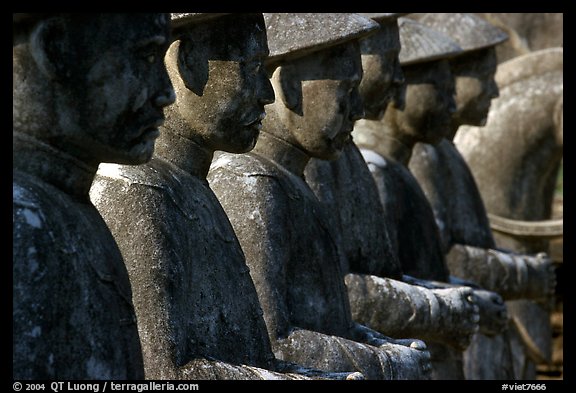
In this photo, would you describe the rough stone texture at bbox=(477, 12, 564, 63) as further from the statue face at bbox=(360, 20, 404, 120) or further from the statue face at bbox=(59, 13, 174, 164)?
the statue face at bbox=(59, 13, 174, 164)

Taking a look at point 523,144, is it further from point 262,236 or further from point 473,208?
point 262,236

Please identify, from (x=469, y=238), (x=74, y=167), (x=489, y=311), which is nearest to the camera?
(x=74, y=167)

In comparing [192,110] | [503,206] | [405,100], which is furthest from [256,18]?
[503,206]

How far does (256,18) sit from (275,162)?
3.50 feet

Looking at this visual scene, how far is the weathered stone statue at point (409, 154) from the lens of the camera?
1042 centimetres

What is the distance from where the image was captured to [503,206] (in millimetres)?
14672

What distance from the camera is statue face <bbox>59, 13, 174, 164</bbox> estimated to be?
573cm

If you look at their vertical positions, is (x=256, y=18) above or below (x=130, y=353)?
above

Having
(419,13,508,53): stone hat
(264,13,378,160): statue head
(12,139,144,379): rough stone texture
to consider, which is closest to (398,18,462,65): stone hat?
(419,13,508,53): stone hat

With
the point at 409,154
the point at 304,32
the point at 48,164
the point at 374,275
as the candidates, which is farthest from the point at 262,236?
the point at 409,154

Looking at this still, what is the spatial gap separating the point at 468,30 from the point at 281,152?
4204 millimetres

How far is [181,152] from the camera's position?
7.10 meters

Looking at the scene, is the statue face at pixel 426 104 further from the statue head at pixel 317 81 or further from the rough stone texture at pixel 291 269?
the rough stone texture at pixel 291 269

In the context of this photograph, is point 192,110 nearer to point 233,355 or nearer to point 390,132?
point 233,355
